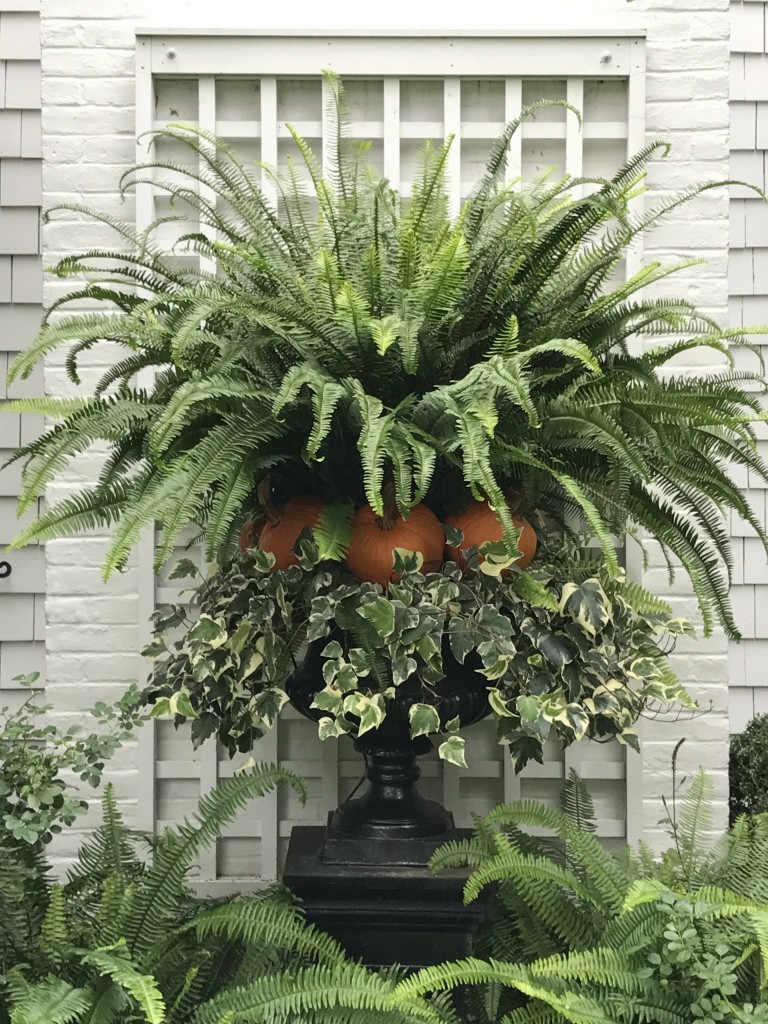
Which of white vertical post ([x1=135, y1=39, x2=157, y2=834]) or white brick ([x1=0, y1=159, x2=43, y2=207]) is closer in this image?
white vertical post ([x1=135, y1=39, x2=157, y2=834])

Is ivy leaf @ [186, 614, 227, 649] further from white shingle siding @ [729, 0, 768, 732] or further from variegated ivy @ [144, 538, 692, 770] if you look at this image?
white shingle siding @ [729, 0, 768, 732]

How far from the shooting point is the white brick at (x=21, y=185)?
2836 millimetres

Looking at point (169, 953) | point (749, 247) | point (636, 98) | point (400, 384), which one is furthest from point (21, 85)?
point (169, 953)

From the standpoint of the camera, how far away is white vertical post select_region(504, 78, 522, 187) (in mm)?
2219

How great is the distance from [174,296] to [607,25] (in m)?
1.21

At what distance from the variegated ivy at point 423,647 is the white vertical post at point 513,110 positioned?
A: 91cm

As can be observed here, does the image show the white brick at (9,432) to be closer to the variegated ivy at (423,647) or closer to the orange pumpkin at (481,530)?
the variegated ivy at (423,647)

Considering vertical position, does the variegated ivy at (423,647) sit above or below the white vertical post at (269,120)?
below

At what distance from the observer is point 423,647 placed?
1548mm

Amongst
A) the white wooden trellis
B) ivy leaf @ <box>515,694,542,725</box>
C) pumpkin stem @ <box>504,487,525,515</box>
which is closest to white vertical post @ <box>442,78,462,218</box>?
the white wooden trellis

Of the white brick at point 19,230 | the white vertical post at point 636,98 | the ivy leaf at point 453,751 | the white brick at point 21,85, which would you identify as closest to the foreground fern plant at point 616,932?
A: the ivy leaf at point 453,751

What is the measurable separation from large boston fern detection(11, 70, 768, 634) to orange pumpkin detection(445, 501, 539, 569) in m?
0.06

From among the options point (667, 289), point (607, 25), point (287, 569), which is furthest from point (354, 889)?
point (607, 25)

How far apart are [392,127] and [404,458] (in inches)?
41.3
